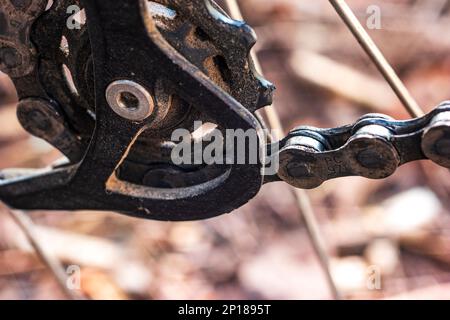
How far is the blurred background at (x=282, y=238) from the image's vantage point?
1672 mm

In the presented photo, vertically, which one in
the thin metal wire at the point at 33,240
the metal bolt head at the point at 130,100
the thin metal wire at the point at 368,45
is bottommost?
the metal bolt head at the point at 130,100

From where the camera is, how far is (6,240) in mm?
1821

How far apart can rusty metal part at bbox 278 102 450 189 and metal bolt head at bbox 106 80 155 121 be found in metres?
0.16

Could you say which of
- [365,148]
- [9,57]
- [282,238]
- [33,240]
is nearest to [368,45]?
[365,148]

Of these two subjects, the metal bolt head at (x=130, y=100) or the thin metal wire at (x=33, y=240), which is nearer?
the metal bolt head at (x=130, y=100)

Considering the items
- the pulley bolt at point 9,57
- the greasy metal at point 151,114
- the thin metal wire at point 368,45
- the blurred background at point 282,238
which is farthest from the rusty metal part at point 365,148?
the blurred background at point 282,238

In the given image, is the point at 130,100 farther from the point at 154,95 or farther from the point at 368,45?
the point at 368,45

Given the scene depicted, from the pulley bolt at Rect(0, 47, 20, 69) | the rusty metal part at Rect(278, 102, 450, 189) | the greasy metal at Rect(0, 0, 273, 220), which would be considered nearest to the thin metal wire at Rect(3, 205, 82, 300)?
the greasy metal at Rect(0, 0, 273, 220)

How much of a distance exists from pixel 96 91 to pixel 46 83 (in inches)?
4.5

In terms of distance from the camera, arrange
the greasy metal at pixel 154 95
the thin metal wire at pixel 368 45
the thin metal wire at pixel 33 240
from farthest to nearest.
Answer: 1. the thin metal wire at pixel 33 240
2. the thin metal wire at pixel 368 45
3. the greasy metal at pixel 154 95

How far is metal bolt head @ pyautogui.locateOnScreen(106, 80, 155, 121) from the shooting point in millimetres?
708

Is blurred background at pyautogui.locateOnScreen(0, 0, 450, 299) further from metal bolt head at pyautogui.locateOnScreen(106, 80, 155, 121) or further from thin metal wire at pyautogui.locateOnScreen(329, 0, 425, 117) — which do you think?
metal bolt head at pyautogui.locateOnScreen(106, 80, 155, 121)

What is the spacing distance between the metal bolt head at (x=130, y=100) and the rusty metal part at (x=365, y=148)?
6.2 inches

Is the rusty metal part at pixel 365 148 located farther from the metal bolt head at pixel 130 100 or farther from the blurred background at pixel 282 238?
the blurred background at pixel 282 238
